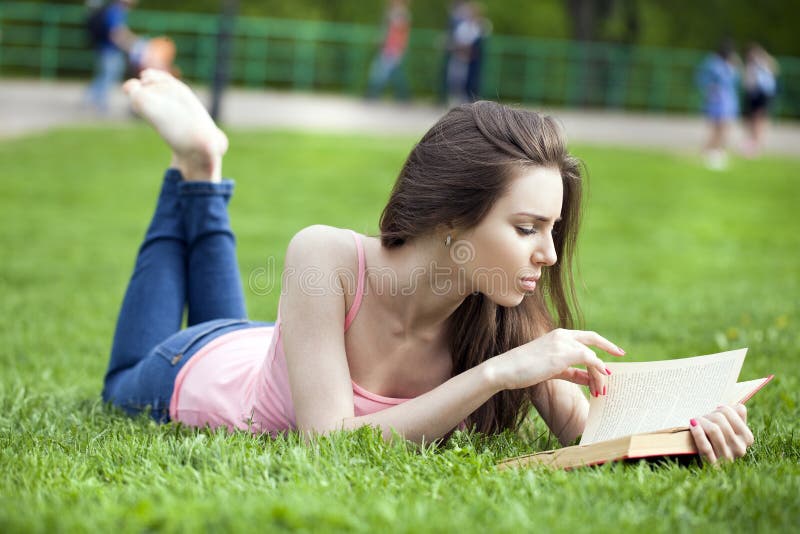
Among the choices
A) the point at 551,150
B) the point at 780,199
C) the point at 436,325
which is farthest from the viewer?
the point at 780,199

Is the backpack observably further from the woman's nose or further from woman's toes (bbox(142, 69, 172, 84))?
the woman's nose

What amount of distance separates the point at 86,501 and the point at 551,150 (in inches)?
62.8

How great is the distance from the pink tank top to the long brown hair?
0.25m

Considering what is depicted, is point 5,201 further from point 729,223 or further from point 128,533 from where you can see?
point 128,533

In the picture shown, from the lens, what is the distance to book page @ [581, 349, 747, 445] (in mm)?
2869

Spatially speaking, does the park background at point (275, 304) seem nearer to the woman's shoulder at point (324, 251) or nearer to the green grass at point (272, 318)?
the green grass at point (272, 318)

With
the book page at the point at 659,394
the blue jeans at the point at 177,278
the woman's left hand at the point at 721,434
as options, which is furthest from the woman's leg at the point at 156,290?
the woman's left hand at the point at 721,434

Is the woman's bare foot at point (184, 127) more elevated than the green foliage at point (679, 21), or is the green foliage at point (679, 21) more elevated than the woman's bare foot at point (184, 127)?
the green foliage at point (679, 21)

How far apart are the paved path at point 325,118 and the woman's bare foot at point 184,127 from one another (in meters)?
10.9

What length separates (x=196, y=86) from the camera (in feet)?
77.0

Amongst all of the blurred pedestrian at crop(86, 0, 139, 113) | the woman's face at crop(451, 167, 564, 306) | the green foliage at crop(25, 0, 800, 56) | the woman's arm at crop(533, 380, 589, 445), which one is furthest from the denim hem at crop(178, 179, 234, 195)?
the green foliage at crop(25, 0, 800, 56)

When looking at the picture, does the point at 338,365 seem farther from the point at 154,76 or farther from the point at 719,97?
the point at 719,97

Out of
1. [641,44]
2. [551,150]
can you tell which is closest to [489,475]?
[551,150]

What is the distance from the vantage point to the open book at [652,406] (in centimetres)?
270
